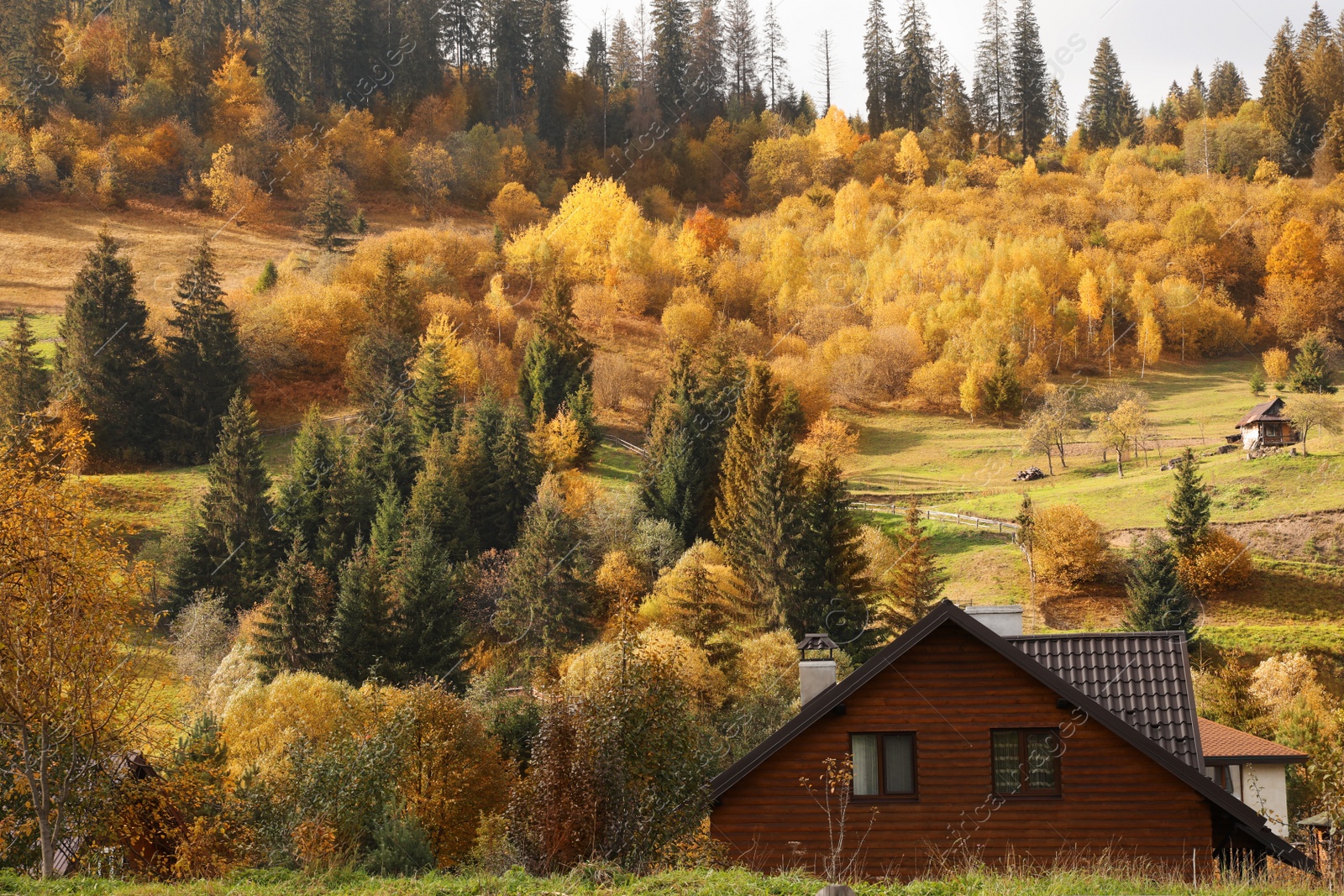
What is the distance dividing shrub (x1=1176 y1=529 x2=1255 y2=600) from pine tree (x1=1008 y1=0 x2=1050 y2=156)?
107 m

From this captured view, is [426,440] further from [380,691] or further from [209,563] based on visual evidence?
[380,691]

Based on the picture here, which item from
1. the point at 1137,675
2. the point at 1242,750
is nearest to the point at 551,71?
the point at 1242,750

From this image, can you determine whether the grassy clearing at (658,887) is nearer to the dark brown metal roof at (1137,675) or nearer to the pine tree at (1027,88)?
the dark brown metal roof at (1137,675)

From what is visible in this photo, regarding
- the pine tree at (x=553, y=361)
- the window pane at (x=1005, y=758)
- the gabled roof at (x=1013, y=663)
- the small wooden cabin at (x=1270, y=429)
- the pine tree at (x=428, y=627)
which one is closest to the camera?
the gabled roof at (x=1013, y=663)

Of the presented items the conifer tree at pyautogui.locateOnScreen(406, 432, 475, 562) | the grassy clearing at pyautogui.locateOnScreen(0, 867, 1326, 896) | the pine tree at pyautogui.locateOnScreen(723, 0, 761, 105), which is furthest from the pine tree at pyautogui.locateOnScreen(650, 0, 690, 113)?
the grassy clearing at pyautogui.locateOnScreen(0, 867, 1326, 896)

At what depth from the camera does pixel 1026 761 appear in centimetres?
1847

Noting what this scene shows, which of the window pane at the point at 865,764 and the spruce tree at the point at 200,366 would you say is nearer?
the window pane at the point at 865,764

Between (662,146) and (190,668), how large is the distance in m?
117

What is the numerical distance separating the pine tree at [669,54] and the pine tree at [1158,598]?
117 meters

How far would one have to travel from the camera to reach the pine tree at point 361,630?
44.8m

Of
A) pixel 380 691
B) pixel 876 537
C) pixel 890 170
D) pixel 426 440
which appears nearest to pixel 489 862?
pixel 380 691

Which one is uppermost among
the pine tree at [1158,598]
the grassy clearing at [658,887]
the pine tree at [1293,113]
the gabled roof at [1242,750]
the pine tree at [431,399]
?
the pine tree at [1293,113]

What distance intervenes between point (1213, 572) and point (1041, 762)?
137 ft

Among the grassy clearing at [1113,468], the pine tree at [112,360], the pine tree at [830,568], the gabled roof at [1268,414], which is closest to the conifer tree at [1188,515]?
the grassy clearing at [1113,468]
